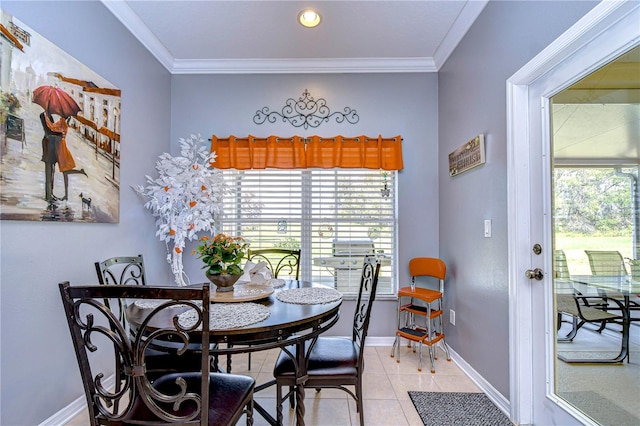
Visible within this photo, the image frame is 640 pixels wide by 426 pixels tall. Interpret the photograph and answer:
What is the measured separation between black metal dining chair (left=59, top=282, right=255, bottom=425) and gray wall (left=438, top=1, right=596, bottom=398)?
1696mm

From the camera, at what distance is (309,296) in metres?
1.71

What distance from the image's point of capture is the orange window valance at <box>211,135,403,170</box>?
3.02 meters

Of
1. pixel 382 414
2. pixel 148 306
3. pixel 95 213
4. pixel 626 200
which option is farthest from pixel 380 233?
pixel 95 213

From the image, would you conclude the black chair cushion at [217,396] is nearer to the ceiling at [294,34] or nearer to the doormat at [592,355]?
the doormat at [592,355]

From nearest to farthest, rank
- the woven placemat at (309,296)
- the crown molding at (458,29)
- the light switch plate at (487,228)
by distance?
the woven placemat at (309,296), the light switch plate at (487,228), the crown molding at (458,29)

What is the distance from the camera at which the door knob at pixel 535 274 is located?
5.55 ft

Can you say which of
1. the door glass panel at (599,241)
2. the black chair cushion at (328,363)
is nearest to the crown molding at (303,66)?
the door glass panel at (599,241)

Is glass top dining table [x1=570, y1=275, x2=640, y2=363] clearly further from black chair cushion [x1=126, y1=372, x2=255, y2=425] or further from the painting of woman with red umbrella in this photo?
the painting of woman with red umbrella

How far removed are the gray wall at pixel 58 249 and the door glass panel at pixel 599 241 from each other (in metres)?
2.86

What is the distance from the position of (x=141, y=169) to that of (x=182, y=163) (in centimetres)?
39

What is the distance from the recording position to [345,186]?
123 inches

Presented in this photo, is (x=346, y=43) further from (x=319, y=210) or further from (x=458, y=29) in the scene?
(x=319, y=210)

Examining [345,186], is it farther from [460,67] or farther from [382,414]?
[382,414]

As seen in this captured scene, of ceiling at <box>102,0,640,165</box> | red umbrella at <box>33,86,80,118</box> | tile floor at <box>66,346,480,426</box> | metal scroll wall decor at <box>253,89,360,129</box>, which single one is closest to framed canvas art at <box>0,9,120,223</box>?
red umbrella at <box>33,86,80,118</box>
